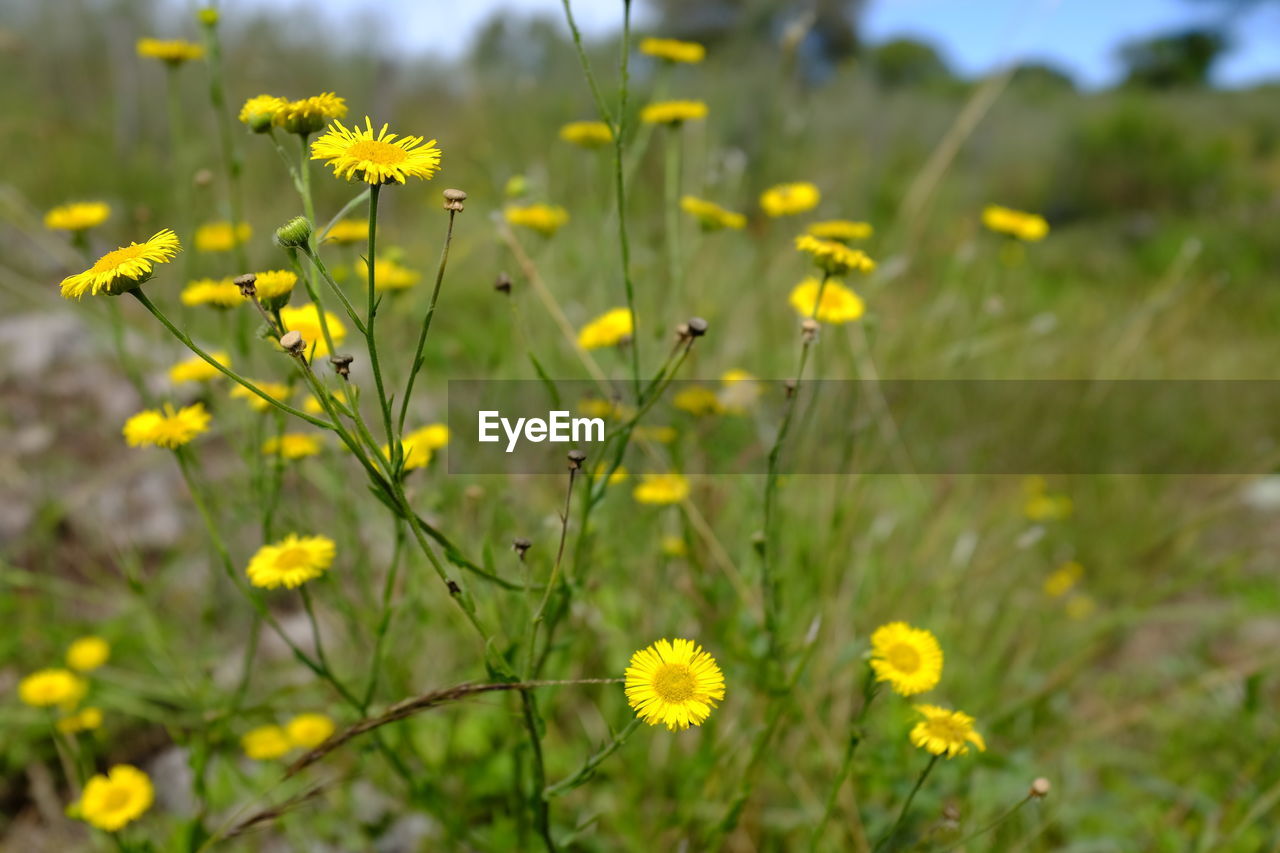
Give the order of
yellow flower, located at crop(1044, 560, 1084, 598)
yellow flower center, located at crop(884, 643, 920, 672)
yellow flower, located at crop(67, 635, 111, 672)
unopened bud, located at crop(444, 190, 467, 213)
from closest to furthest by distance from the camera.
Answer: unopened bud, located at crop(444, 190, 467, 213) → yellow flower center, located at crop(884, 643, 920, 672) → yellow flower, located at crop(67, 635, 111, 672) → yellow flower, located at crop(1044, 560, 1084, 598)

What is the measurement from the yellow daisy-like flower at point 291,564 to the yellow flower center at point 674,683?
0.46 metres

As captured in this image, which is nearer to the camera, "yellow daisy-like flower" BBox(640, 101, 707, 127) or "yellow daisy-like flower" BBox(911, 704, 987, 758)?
"yellow daisy-like flower" BBox(911, 704, 987, 758)

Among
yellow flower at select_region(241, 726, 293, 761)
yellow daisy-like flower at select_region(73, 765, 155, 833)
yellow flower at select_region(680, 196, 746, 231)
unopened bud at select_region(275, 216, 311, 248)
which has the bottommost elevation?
yellow daisy-like flower at select_region(73, 765, 155, 833)

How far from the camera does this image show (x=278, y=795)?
136 centimetres

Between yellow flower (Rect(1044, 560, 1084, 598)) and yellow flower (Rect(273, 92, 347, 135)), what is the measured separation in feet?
6.82

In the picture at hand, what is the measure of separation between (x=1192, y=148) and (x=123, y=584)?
9818 mm

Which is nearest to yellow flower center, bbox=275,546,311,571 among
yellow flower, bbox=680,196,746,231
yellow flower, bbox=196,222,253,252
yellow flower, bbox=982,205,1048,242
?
yellow flower, bbox=196,222,253,252

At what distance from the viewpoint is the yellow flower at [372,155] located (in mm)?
628

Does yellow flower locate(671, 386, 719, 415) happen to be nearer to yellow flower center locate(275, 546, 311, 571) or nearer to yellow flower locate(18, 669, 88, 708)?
yellow flower center locate(275, 546, 311, 571)

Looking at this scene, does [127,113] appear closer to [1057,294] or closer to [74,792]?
[74,792]

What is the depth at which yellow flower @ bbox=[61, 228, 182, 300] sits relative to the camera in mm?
645

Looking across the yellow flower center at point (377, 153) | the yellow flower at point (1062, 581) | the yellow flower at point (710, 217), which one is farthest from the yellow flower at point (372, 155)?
the yellow flower at point (1062, 581)

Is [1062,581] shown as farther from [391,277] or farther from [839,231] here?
[391,277]

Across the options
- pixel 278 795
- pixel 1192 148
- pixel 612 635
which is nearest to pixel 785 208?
pixel 612 635
